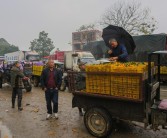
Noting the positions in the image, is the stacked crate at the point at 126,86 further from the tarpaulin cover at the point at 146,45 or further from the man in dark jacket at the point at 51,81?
the tarpaulin cover at the point at 146,45

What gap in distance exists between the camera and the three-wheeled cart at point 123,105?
18.8 feet

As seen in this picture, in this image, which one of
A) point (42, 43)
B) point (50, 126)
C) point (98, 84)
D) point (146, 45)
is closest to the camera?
point (98, 84)

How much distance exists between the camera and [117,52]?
7.21 metres

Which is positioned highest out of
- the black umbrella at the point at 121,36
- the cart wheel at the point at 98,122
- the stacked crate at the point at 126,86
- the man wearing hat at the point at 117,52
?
the black umbrella at the point at 121,36

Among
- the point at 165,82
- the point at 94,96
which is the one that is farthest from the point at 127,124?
the point at 165,82

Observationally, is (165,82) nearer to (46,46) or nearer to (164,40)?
(164,40)

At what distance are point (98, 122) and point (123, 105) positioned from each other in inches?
31.9

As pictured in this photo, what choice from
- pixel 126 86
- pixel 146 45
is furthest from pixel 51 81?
pixel 146 45

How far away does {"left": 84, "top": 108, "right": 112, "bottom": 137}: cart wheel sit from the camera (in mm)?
6344

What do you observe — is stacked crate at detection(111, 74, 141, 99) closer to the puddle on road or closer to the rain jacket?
the rain jacket

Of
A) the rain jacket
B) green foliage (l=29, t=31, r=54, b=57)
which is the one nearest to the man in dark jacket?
the rain jacket

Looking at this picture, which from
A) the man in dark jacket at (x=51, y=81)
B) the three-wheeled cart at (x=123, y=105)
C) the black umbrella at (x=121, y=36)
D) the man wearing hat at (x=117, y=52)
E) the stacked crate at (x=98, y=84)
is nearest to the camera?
the three-wheeled cart at (x=123, y=105)

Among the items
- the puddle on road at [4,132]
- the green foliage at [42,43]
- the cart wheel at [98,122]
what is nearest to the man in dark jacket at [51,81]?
the puddle on road at [4,132]

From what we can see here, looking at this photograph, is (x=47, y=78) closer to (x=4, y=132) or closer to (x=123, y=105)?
(x=4, y=132)
